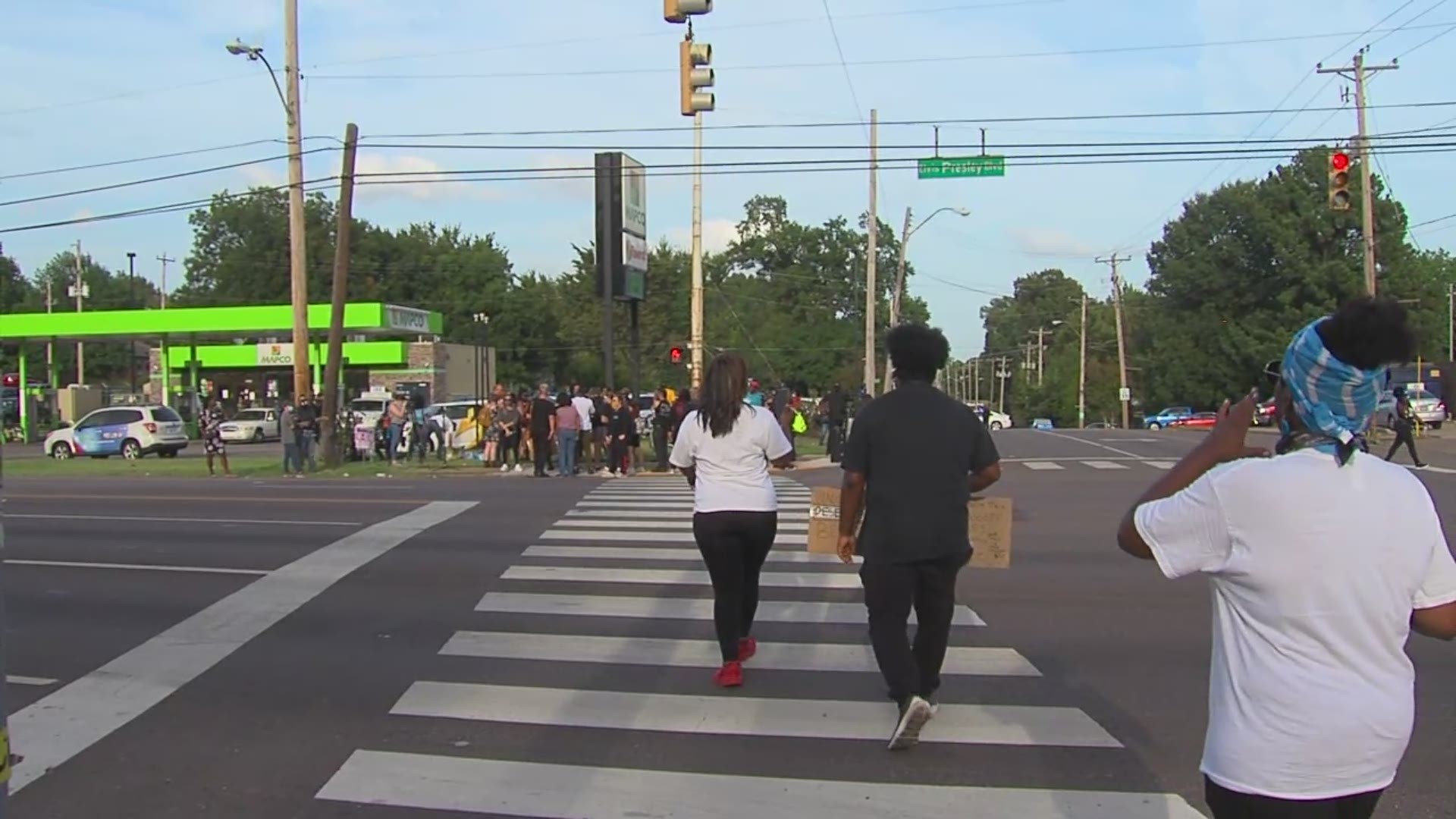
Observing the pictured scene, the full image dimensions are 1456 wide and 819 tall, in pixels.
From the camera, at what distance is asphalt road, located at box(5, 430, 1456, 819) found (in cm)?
507

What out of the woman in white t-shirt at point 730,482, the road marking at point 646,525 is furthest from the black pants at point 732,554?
the road marking at point 646,525

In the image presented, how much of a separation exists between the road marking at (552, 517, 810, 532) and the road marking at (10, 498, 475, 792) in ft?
9.79

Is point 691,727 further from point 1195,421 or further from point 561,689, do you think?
point 1195,421

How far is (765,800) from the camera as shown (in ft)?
16.2

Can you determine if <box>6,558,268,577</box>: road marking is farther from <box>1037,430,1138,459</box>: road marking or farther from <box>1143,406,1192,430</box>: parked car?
<box>1143,406,1192,430</box>: parked car

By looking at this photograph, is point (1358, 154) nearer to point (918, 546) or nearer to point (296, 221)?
point (296, 221)

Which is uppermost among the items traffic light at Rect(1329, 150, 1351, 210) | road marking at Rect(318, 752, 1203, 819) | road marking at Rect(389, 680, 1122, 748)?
traffic light at Rect(1329, 150, 1351, 210)

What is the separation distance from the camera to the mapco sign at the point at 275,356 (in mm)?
57562

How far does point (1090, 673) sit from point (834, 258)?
9827 centimetres

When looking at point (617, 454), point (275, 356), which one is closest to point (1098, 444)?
point (617, 454)

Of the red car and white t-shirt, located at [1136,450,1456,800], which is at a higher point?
white t-shirt, located at [1136,450,1456,800]

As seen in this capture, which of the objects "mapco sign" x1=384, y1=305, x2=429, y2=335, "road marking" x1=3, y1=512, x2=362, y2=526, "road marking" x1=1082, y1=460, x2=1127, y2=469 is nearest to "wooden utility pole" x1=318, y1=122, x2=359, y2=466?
"road marking" x1=3, y1=512, x2=362, y2=526

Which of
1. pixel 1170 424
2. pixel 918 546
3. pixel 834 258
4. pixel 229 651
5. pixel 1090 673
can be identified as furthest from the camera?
pixel 834 258

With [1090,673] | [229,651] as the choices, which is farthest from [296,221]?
[1090,673]
